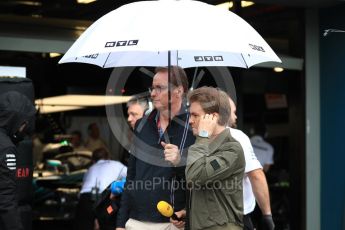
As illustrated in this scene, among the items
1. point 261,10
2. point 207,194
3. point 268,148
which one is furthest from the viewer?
point 268,148

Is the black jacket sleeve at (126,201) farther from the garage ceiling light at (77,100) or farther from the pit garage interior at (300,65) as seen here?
the garage ceiling light at (77,100)

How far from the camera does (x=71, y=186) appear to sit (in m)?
11.2

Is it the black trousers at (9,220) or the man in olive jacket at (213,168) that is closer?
the man in olive jacket at (213,168)

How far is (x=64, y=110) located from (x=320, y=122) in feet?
19.0

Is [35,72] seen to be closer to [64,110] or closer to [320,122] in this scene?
[64,110]

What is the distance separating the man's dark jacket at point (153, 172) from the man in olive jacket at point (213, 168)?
279 millimetres

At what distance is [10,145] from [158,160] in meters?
1.67

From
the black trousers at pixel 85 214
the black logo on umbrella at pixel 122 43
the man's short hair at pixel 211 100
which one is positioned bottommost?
the black trousers at pixel 85 214

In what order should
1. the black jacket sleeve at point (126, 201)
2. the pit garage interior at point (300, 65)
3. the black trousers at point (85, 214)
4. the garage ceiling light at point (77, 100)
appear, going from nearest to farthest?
the black jacket sleeve at point (126, 201), the pit garage interior at point (300, 65), the black trousers at point (85, 214), the garage ceiling light at point (77, 100)

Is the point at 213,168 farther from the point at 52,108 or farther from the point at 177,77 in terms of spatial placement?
the point at 52,108

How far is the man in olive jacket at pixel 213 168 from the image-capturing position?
13.9ft

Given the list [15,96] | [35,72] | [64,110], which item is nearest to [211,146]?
[15,96]

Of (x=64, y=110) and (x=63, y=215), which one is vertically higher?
(x=64, y=110)

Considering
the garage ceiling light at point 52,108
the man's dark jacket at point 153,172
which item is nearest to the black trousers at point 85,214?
the garage ceiling light at point 52,108
